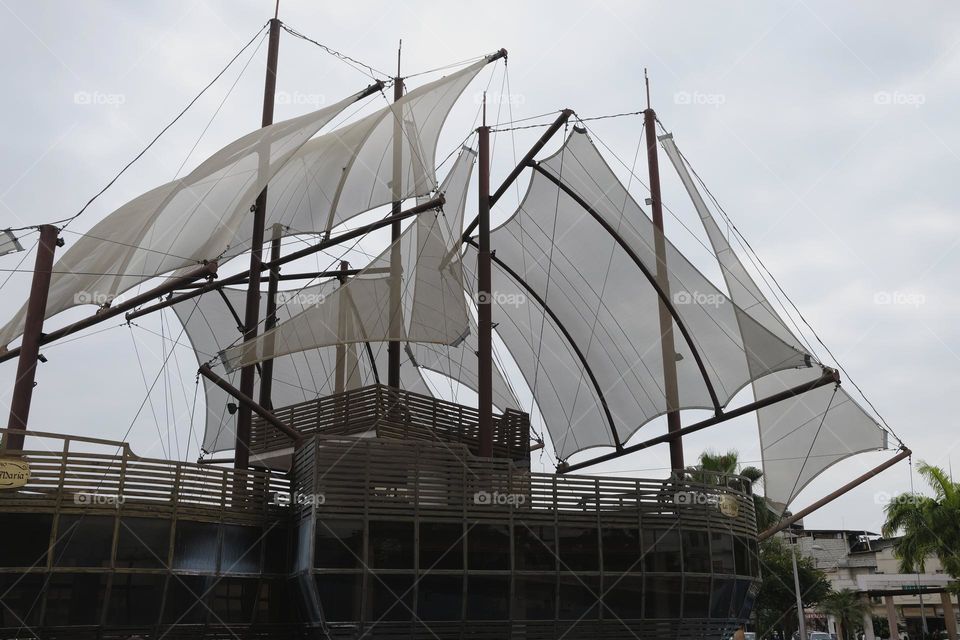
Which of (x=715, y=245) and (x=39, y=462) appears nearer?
(x=39, y=462)

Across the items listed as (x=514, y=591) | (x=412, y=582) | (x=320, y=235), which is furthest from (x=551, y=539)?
(x=320, y=235)

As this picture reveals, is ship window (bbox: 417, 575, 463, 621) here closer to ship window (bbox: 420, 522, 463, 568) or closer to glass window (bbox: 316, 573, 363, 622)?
ship window (bbox: 420, 522, 463, 568)

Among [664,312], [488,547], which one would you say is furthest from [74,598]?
[664,312]

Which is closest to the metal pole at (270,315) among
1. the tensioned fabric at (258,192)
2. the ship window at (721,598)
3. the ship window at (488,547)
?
the tensioned fabric at (258,192)

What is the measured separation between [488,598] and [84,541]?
738 cm

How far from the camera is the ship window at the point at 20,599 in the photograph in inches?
567

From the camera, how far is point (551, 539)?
56.5 ft

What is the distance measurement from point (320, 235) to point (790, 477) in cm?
1690

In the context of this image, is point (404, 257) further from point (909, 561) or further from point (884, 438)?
point (909, 561)

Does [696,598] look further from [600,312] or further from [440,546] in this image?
[600,312]

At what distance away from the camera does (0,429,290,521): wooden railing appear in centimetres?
1523

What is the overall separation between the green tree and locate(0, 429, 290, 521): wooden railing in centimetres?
3277

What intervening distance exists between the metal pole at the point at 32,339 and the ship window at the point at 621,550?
12.3 metres

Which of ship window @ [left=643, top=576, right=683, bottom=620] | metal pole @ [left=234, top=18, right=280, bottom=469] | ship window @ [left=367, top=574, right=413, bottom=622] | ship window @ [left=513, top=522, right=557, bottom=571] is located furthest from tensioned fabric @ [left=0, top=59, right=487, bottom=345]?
ship window @ [left=643, top=576, right=683, bottom=620]
